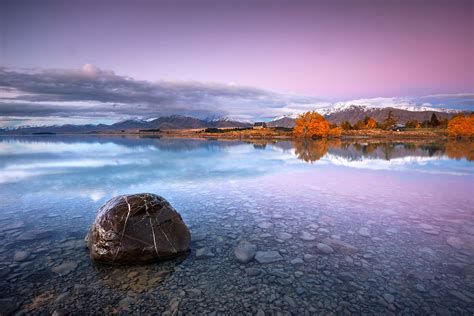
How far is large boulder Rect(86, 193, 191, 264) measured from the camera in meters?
7.90

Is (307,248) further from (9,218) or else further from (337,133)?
(337,133)

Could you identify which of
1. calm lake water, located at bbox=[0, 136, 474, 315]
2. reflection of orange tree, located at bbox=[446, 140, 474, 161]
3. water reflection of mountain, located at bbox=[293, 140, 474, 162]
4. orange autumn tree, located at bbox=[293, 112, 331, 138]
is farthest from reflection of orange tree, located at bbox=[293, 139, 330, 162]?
orange autumn tree, located at bbox=[293, 112, 331, 138]

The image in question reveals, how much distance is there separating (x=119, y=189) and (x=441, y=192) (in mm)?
21538

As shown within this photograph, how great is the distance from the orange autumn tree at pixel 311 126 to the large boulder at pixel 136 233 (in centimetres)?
11641

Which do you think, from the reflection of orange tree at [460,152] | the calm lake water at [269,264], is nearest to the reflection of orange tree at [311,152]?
the reflection of orange tree at [460,152]

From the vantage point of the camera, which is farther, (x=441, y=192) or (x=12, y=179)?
(x=12, y=179)

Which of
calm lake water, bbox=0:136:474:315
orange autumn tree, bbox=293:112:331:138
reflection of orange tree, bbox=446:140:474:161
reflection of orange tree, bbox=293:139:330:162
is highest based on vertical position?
orange autumn tree, bbox=293:112:331:138

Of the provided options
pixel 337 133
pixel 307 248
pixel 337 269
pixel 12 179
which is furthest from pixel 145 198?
pixel 337 133

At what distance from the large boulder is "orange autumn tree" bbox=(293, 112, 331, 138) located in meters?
116

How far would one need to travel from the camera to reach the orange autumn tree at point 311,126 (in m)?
118

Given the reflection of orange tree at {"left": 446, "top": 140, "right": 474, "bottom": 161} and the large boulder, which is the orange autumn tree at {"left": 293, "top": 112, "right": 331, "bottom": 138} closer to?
the reflection of orange tree at {"left": 446, "top": 140, "right": 474, "bottom": 161}

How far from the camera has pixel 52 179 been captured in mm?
22344

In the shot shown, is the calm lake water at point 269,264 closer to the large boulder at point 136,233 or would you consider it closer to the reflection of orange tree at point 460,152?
the large boulder at point 136,233

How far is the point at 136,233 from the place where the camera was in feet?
27.0
